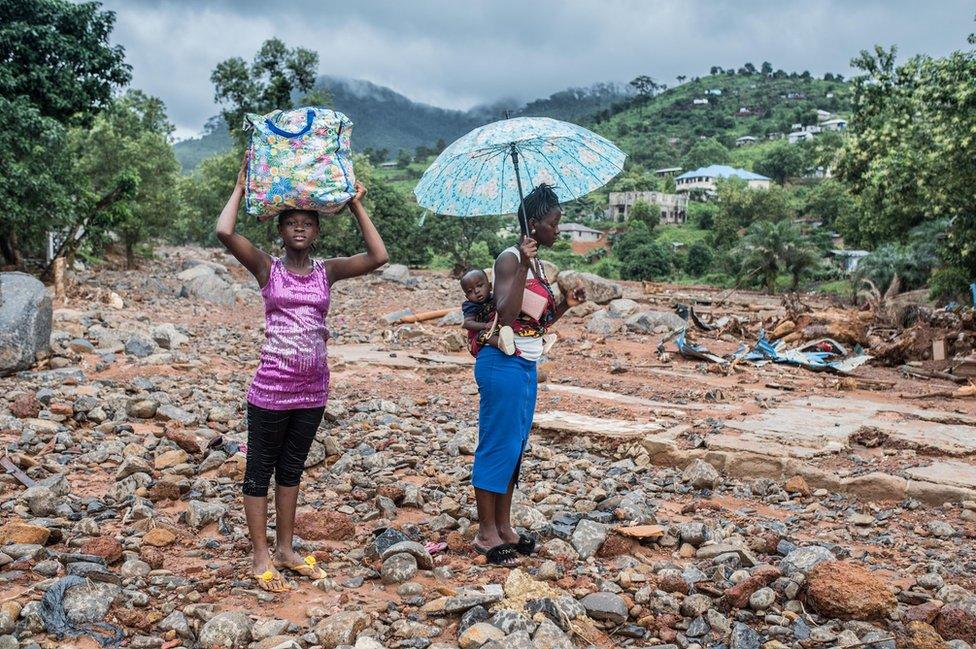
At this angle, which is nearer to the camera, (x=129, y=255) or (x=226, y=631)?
(x=226, y=631)

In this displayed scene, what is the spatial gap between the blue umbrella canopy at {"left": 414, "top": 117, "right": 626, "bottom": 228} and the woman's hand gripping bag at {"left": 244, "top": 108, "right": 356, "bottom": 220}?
0.87 meters

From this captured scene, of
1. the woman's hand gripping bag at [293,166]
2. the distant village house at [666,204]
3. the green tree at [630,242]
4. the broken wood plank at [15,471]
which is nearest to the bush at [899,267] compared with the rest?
the woman's hand gripping bag at [293,166]

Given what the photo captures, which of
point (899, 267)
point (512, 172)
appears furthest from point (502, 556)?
point (899, 267)

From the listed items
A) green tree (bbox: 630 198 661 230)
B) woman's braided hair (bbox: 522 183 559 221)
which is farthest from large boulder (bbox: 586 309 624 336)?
green tree (bbox: 630 198 661 230)

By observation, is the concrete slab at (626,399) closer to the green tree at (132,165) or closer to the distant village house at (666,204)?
the green tree at (132,165)

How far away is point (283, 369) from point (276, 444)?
1.11 ft

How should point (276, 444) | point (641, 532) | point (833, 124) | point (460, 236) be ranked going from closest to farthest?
1. point (276, 444)
2. point (641, 532)
3. point (460, 236)
4. point (833, 124)

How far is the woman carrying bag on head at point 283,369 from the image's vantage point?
3.16 meters

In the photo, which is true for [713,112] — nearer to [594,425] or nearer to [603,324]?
[603,324]

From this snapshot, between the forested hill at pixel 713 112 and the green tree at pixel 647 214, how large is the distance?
29.9 metres

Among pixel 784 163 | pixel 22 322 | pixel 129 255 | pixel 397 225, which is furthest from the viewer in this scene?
pixel 784 163

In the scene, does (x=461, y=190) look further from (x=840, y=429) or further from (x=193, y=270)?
(x=193, y=270)

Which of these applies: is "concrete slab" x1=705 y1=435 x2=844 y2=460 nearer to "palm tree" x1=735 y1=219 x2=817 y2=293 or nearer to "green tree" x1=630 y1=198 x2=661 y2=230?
"palm tree" x1=735 y1=219 x2=817 y2=293

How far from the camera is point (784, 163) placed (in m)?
71.7
